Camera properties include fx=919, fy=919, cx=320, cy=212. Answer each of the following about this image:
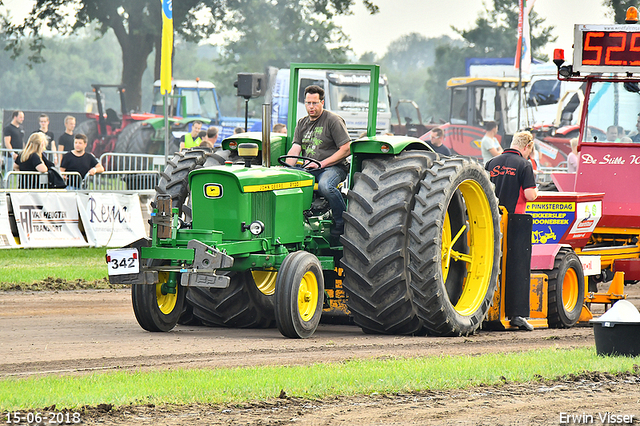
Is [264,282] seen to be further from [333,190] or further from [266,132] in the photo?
[266,132]

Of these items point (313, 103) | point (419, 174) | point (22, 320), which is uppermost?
point (313, 103)

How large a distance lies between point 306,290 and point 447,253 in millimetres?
1614

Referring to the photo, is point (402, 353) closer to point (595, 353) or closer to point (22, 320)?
point (595, 353)

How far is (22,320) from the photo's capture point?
8703 millimetres

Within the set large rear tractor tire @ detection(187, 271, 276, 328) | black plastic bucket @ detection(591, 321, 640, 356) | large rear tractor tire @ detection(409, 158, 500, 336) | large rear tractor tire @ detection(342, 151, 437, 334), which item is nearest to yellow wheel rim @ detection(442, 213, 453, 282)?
large rear tractor tire @ detection(409, 158, 500, 336)

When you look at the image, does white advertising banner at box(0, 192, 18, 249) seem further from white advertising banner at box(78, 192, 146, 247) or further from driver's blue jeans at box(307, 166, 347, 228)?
driver's blue jeans at box(307, 166, 347, 228)

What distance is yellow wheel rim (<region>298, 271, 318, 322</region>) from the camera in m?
7.58

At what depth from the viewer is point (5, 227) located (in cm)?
1441

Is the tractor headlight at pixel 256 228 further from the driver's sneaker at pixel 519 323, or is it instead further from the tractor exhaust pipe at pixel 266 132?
the driver's sneaker at pixel 519 323

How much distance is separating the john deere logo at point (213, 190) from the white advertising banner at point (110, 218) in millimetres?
8008

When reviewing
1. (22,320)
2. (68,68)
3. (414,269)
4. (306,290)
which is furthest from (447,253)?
(68,68)

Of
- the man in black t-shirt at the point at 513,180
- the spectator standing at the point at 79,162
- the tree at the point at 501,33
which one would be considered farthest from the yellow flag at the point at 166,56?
the tree at the point at 501,33

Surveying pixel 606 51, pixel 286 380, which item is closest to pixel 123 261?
pixel 286 380

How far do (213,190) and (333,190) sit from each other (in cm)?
115
